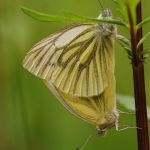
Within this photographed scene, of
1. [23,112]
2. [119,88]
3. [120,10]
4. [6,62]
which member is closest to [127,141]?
[119,88]

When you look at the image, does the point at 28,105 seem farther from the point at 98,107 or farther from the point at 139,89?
the point at 139,89

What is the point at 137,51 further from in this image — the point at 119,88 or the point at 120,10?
the point at 119,88

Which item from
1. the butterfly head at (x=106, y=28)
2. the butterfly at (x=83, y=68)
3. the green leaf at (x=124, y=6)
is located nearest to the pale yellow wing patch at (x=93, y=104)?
the butterfly at (x=83, y=68)

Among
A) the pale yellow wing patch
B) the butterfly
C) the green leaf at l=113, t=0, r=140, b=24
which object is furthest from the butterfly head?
the green leaf at l=113, t=0, r=140, b=24

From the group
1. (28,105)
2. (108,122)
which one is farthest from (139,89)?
(28,105)

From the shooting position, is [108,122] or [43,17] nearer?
[43,17]

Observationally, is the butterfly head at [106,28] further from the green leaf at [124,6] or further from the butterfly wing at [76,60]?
the green leaf at [124,6]

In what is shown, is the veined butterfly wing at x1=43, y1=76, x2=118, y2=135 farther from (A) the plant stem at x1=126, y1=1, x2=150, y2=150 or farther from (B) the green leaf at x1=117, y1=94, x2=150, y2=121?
(A) the plant stem at x1=126, y1=1, x2=150, y2=150
